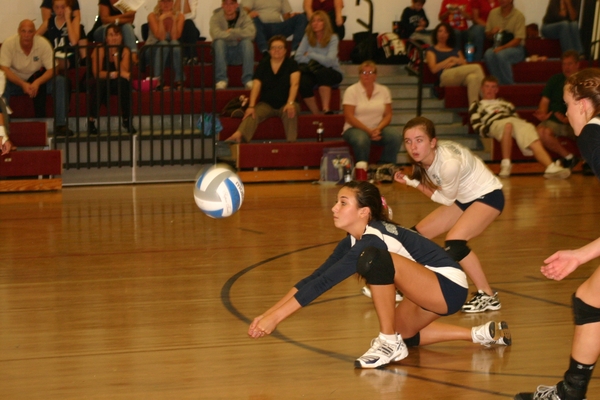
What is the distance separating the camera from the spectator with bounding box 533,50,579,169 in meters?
11.3

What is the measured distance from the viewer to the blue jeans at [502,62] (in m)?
12.4

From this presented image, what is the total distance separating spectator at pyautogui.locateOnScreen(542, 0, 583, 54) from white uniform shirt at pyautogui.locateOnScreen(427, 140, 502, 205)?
9.43m

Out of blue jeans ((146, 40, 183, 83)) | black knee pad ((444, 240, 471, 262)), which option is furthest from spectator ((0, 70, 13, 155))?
black knee pad ((444, 240, 471, 262))

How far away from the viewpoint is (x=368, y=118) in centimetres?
1073

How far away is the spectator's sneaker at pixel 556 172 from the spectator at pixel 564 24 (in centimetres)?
319

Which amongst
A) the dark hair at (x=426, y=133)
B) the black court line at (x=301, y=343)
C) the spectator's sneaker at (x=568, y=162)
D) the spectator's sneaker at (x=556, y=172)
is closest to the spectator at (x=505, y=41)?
the spectator's sneaker at (x=568, y=162)

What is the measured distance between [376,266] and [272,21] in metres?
9.33

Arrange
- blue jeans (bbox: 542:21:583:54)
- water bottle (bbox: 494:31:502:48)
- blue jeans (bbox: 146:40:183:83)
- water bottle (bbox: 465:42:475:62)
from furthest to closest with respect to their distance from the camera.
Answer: blue jeans (bbox: 542:21:583:54) < water bottle (bbox: 465:42:475:62) < water bottle (bbox: 494:31:502:48) < blue jeans (bbox: 146:40:183:83)

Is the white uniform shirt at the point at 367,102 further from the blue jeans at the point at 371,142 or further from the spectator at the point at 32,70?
the spectator at the point at 32,70

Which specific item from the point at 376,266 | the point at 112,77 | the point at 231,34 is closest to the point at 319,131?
the point at 231,34

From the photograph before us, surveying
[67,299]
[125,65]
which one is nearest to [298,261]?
[67,299]

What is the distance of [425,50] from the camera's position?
12.5m

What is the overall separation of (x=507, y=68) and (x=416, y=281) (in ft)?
31.6

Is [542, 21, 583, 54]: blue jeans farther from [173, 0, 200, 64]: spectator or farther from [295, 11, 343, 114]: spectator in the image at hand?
[173, 0, 200, 64]: spectator
